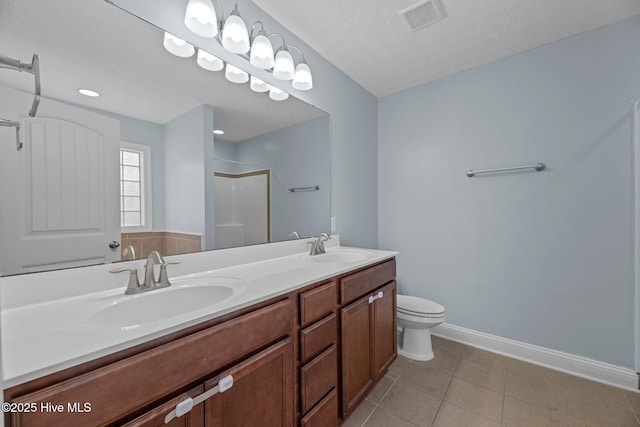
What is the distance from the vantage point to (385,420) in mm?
1423

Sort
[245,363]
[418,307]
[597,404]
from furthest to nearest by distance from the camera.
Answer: [418,307]
[597,404]
[245,363]

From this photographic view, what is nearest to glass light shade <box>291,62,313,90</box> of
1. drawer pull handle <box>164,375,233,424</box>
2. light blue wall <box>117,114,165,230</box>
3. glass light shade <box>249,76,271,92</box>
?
glass light shade <box>249,76,271,92</box>

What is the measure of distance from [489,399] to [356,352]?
0.93 m

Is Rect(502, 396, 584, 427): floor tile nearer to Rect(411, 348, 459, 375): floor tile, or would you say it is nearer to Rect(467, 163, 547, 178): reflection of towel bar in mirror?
Rect(411, 348, 459, 375): floor tile

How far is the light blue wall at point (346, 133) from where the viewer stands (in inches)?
63.1

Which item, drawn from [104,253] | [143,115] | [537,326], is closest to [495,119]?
[537,326]

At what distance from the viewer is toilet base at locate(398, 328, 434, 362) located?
2.01 m

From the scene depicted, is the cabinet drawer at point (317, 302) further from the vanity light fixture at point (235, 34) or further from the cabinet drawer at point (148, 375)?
the vanity light fixture at point (235, 34)

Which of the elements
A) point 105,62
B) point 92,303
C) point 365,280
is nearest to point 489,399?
point 365,280

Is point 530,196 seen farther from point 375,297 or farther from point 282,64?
point 282,64

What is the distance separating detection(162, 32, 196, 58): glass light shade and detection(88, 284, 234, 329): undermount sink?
42.1 inches

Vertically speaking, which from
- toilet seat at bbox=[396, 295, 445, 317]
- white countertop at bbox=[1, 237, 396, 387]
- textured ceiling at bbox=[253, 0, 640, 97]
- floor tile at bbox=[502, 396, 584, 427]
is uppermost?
textured ceiling at bbox=[253, 0, 640, 97]

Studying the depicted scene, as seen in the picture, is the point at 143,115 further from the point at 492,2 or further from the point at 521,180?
the point at 521,180

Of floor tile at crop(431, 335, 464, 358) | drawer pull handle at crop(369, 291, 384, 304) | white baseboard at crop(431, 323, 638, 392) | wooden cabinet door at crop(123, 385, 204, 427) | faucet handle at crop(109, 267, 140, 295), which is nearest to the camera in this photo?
wooden cabinet door at crop(123, 385, 204, 427)
